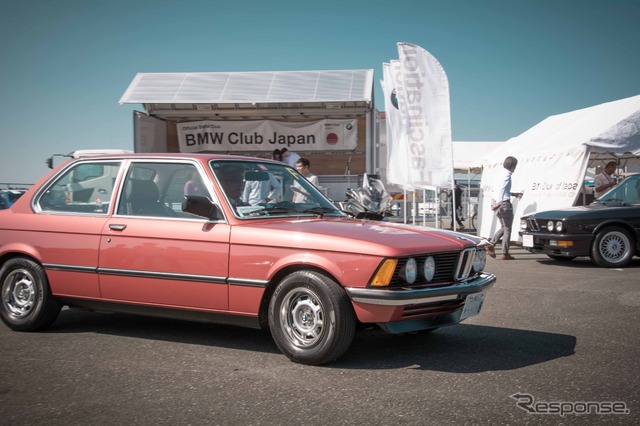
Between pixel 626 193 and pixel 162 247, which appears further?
pixel 626 193

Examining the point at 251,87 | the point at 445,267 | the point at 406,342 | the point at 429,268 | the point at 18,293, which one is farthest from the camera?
the point at 251,87

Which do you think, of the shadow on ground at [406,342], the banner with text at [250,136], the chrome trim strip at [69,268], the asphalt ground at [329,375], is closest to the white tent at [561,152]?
the banner with text at [250,136]

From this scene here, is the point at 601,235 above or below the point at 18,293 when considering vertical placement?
above

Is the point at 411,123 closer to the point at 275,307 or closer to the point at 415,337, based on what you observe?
the point at 415,337

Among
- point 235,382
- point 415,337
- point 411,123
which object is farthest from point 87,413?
point 411,123

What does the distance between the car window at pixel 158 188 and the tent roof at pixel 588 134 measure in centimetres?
998

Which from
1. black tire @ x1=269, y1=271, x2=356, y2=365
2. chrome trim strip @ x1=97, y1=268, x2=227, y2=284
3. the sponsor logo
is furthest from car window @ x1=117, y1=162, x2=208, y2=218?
the sponsor logo

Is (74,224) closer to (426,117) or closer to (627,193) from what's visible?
(426,117)

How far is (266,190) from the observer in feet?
15.6

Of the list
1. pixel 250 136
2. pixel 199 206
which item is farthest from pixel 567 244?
pixel 250 136

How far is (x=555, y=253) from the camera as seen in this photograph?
986 cm

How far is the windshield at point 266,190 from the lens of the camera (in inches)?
175

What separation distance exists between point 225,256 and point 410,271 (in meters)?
1.29

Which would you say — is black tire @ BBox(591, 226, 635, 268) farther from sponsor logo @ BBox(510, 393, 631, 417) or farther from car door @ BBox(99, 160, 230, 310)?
car door @ BBox(99, 160, 230, 310)
